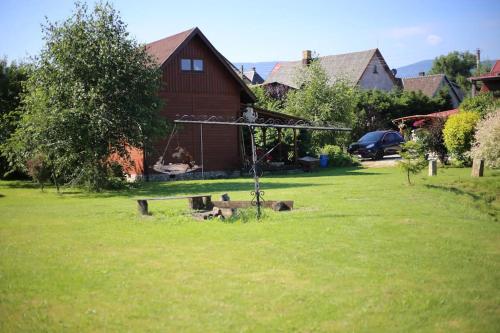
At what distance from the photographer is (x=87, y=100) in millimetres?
22031

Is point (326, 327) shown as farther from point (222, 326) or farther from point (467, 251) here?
point (467, 251)

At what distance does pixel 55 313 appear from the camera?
23.2 ft

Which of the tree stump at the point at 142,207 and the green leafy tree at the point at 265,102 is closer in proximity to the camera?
the tree stump at the point at 142,207

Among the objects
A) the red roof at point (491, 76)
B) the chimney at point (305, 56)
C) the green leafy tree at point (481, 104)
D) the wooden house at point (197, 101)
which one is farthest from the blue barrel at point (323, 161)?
the chimney at point (305, 56)

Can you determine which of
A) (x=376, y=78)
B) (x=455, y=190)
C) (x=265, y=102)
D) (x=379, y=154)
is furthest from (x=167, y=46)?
(x=376, y=78)

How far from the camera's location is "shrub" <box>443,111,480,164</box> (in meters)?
26.0

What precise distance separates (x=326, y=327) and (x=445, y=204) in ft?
35.3

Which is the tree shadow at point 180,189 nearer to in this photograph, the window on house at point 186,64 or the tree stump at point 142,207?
the tree stump at point 142,207

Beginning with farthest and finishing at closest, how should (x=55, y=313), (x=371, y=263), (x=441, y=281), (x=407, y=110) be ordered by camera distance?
(x=407, y=110)
(x=371, y=263)
(x=441, y=281)
(x=55, y=313)

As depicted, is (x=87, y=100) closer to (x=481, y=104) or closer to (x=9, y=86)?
(x=9, y=86)

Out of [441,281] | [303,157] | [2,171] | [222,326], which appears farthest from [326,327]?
[2,171]

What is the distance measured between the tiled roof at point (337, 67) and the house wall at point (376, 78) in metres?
0.69

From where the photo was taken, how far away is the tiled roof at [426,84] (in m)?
61.4

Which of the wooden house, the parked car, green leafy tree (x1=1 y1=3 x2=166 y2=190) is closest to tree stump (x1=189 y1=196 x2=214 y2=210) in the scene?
green leafy tree (x1=1 y1=3 x2=166 y2=190)
